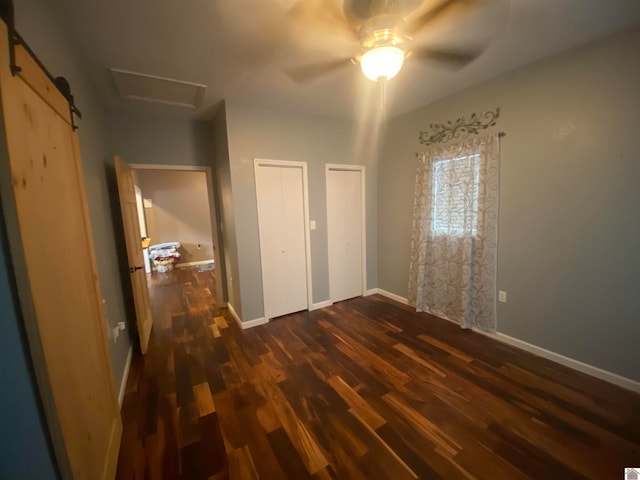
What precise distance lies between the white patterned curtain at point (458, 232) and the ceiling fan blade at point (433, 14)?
4.94ft

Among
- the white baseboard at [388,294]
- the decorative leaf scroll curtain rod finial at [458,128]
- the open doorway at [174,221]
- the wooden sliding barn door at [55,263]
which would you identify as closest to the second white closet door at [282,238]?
the white baseboard at [388,294]

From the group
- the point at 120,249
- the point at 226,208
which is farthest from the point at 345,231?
the point at 120,249

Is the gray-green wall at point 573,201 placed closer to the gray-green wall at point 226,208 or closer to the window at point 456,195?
the window at point 456,195

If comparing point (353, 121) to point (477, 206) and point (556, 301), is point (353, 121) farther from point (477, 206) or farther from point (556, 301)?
point (556, 301)

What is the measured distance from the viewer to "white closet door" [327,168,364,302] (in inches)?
136

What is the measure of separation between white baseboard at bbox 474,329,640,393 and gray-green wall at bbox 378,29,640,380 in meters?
0.04

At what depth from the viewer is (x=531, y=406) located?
1695 millimetres

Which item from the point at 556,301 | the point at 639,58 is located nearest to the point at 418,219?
the point at 556,301

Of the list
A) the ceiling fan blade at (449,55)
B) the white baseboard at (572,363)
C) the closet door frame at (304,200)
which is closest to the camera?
the ceiling fan blade at (449,55)

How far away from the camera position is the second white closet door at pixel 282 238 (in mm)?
2975

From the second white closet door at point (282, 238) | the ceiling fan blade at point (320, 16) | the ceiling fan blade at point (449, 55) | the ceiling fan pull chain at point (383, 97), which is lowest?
the second white closet door at point (282, 238)

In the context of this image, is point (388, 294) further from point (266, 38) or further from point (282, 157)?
point (266, 38)

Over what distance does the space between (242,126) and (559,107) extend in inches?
114

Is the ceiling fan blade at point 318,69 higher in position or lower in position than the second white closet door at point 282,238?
higher
